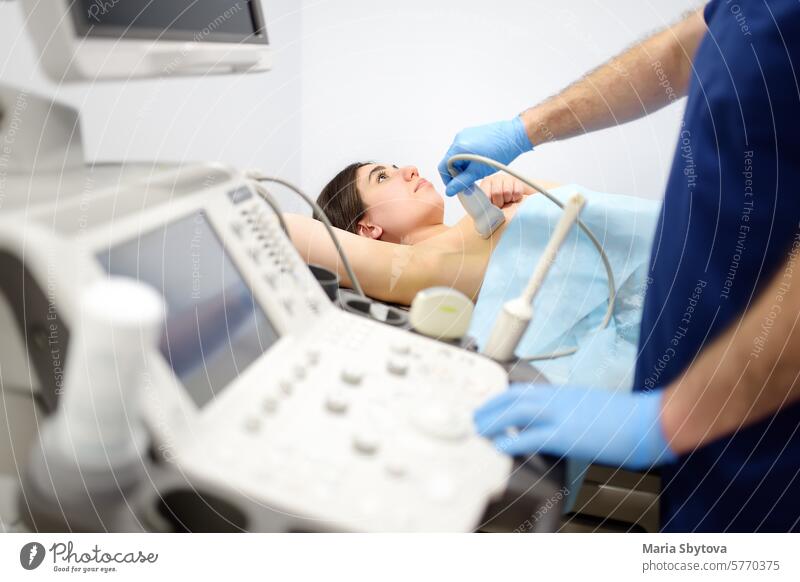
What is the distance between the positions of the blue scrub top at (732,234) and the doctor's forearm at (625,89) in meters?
0.09

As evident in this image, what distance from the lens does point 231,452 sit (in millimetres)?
387

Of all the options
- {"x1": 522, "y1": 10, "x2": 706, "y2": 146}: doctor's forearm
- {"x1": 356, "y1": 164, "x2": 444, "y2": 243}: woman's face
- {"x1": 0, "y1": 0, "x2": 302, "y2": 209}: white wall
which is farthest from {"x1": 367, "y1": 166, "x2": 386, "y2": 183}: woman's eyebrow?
{"x1": 522, "y1": 10, "x2": 706, "y2": 146}: doctor's forearm

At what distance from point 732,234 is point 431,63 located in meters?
0.40

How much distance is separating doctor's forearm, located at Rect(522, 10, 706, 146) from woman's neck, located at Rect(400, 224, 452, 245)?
0.18 m

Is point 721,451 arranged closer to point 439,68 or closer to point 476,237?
point 476,237

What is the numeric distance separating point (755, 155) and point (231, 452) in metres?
0.57

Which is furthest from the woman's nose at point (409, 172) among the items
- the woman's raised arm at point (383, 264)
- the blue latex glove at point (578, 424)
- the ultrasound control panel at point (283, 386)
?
the blue latex glove at point (578, 424)

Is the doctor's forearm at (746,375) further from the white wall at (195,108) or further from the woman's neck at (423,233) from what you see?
the white wall at (195,108)

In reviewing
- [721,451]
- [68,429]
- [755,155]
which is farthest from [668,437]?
[68,429]

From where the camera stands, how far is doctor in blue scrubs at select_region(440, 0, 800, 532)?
0.51m

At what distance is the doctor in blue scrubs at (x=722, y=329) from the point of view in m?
0.51

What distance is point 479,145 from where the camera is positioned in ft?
2.38

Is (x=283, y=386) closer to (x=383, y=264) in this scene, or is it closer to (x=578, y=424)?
(x=578, y=424)
